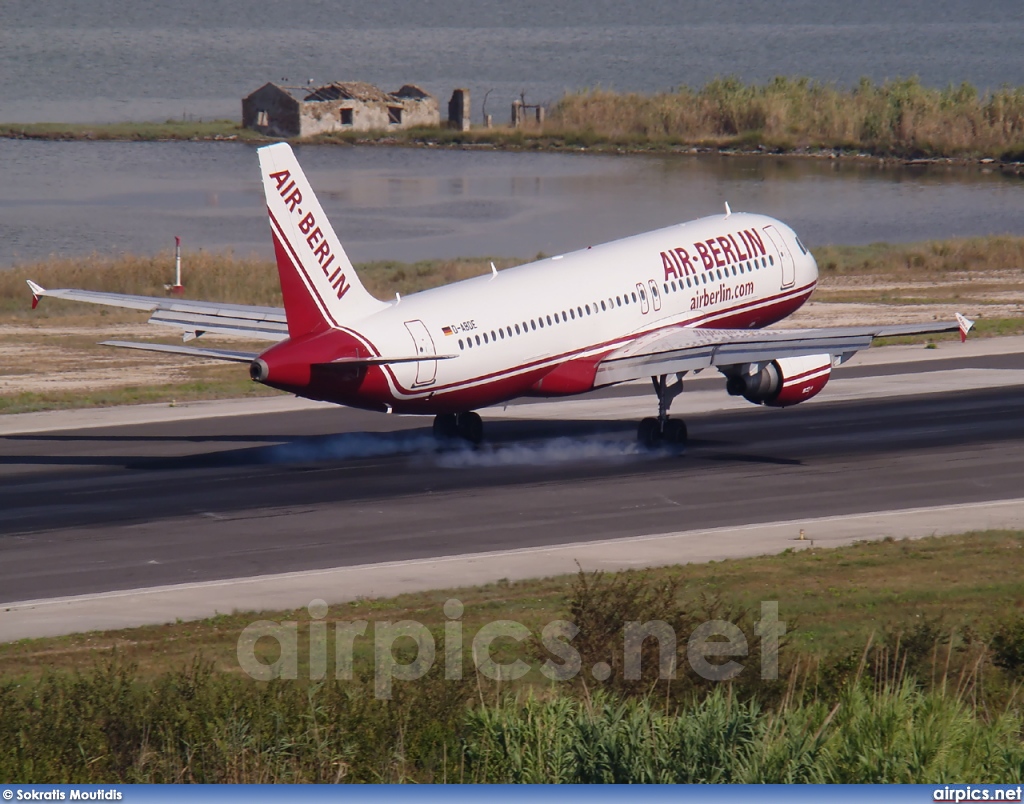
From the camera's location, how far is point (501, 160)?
459ft

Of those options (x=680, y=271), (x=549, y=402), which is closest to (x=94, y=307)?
(x=549, y=402)

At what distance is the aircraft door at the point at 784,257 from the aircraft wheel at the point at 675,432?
27.4ft

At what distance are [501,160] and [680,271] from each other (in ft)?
332

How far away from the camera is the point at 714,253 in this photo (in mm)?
41812

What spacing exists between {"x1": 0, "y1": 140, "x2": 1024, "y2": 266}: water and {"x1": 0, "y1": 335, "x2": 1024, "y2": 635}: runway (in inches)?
1796

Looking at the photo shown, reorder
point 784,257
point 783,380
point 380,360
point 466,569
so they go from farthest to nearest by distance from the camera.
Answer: point 784,257 → point 783,380 → point 380,360 → point 466,569

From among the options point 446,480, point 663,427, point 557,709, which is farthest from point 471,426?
point 557,709

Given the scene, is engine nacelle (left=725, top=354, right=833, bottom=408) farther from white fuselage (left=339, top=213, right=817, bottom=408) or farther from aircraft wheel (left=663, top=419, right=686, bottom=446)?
white fuselage (left=339, top=213, right=817, bottom=408)

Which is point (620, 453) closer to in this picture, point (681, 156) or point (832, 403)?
point (832, 403)

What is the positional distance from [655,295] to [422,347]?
28.8ft

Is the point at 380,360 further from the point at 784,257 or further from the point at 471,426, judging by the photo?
the point at 784,257

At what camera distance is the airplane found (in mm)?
32156

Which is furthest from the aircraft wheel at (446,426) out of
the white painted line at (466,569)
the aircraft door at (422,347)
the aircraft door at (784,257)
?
the aircraft door at (784,257)

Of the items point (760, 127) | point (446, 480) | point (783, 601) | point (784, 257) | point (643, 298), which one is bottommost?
point (446, 480)
